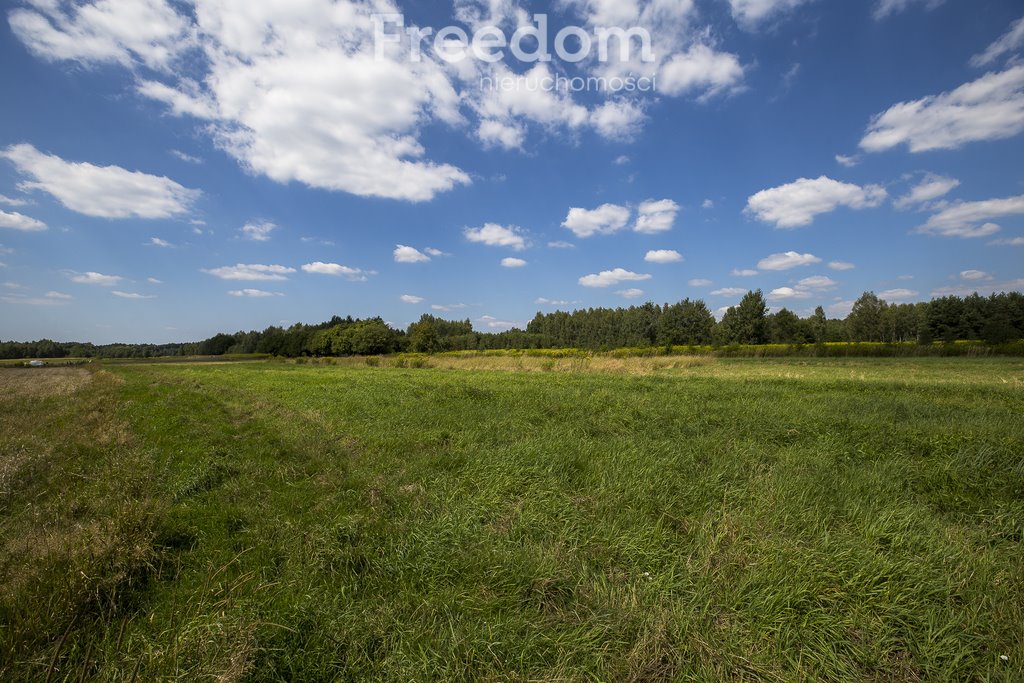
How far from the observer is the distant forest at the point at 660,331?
67.3 meters

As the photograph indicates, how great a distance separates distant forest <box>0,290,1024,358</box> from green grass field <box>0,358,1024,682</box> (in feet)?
176

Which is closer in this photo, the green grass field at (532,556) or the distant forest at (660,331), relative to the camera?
the green grass field at (532,556)

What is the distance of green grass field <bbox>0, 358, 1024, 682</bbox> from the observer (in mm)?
2979

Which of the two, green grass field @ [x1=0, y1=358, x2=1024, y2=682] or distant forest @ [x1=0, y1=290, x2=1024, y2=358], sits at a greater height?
distant forest @ [x1=0, y1=290, x2=1024, y2=358]

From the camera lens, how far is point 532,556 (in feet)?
13.7

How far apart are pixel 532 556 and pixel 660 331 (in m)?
98.0

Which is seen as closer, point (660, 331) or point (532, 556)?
point (532, 556)

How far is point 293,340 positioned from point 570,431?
11861 centimetres

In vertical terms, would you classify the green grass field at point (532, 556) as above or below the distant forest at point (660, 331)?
below

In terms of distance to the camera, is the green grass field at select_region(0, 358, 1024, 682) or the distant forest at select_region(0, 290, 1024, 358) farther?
the distant forest at select_region(0, 290, 1024, 358)

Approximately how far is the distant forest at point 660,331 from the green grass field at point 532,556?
53685 millimetres

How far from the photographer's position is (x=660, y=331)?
96.1 m

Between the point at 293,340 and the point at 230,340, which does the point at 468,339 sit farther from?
the point at 230,340

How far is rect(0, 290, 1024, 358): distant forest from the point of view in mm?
67306
